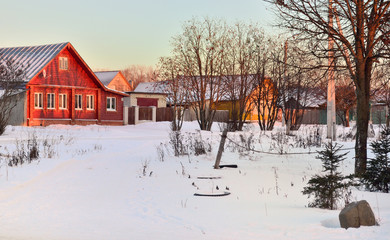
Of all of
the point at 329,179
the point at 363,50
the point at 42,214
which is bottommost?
the point at 42,214

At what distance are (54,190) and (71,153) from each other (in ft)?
22.8

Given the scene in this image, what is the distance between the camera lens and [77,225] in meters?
7.38

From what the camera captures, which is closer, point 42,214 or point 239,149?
point 42,214

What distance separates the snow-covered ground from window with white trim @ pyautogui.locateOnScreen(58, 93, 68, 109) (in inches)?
967

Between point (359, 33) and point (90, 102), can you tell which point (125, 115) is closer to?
point (90, 102)

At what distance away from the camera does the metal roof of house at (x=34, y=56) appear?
3789 centimetres

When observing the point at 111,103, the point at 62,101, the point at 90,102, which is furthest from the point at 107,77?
the point at 62,101

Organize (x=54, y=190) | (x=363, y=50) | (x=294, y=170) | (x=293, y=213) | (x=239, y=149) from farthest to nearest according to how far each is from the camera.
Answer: (x=239, y=149) → (x=294, y=170) → (x=363, y=50) → (x=54, y=190) → (x=293, y=213)

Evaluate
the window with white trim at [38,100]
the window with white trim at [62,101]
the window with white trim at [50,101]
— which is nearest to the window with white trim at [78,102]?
the window with white trim at [62,101]

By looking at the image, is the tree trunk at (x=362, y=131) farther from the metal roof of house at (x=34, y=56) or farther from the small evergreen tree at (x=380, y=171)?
the metal roof of house at (x=34, y=56)

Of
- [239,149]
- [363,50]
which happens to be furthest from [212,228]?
[239,149]

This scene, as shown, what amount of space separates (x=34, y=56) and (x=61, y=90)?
147 inches

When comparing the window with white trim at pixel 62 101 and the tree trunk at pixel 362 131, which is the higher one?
the window with white trim at pixel 62 101

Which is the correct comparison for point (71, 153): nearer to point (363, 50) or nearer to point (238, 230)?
point (363, 50)
